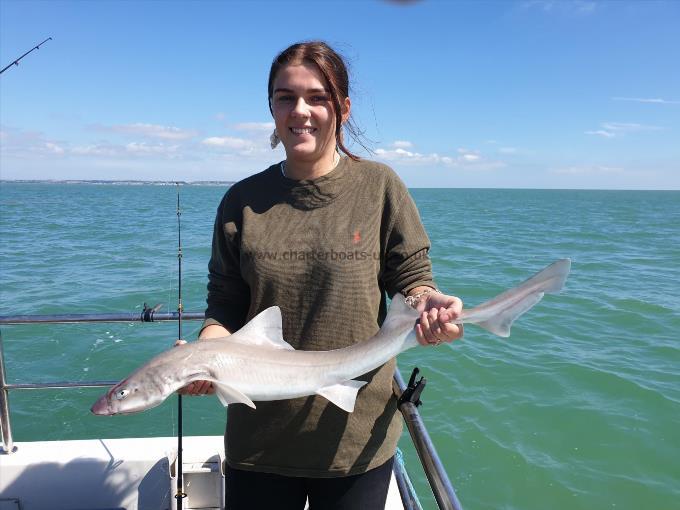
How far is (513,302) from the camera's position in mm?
2086

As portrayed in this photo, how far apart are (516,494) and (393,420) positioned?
18.2ft

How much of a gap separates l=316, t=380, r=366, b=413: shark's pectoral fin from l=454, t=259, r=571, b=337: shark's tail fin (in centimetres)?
54

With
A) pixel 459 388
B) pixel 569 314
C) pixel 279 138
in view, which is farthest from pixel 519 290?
pixel 569 314

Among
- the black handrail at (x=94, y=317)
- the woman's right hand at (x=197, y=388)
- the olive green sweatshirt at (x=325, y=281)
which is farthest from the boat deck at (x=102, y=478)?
the woman's right hand at (x=197, y=388)

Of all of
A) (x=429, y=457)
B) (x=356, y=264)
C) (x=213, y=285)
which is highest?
(x=356, y=264)

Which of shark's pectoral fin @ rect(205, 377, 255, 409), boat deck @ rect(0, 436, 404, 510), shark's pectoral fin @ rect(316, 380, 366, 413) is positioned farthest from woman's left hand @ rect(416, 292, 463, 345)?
boat deck @ rect(0, 436, 404, 510)

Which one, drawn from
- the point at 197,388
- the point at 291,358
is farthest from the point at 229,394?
the point at 291,358

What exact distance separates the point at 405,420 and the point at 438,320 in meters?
0.65

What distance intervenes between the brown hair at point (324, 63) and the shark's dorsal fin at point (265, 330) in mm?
906

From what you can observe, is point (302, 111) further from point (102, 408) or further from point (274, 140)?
point (102, 408)

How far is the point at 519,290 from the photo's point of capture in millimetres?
2072

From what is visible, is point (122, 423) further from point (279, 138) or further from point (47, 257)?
point (47, 257)

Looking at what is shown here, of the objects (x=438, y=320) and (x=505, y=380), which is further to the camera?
(x=505, y=380)

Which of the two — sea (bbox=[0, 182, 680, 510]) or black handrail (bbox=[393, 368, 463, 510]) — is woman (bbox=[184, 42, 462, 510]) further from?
sea (bbox=[0, 182, 680, 510])
